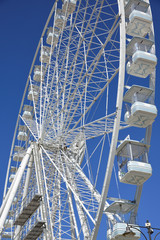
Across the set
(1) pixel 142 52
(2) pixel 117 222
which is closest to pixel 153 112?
Answer: (1) pixel 142 52

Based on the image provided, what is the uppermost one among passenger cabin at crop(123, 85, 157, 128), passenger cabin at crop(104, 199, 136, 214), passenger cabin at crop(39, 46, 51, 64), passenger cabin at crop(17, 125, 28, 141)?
passenger cabin at crop(39, 46, 51, 64)

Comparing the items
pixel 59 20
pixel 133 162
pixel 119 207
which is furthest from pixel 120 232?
pixel 59 20

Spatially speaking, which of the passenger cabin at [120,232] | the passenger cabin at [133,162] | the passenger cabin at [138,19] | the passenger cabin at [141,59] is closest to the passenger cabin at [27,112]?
the passenger cabin at [138,19]

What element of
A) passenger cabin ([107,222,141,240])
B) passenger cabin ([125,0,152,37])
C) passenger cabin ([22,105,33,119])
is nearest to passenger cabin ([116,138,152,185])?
passenger cabin ([107,222,141,240])

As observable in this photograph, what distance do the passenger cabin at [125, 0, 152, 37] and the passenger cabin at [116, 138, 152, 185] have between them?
4431 millimetres

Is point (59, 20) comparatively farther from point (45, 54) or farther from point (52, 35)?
point (45, 54)

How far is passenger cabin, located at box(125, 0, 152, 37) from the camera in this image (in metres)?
14.8

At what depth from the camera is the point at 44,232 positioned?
1551 cm

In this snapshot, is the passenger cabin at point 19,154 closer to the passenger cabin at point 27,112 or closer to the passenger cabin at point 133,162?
the passenger cabin at point 27,112

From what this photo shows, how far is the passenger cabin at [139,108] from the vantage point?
13.3 m

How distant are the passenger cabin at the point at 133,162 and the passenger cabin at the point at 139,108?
2.39 feet

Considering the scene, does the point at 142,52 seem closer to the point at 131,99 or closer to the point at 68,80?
the point at 131,99

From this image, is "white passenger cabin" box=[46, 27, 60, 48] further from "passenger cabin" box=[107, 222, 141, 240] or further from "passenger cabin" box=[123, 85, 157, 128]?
"passenger cabin" box=[107, 222, 141, 240]

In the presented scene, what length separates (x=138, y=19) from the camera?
14758 mm
